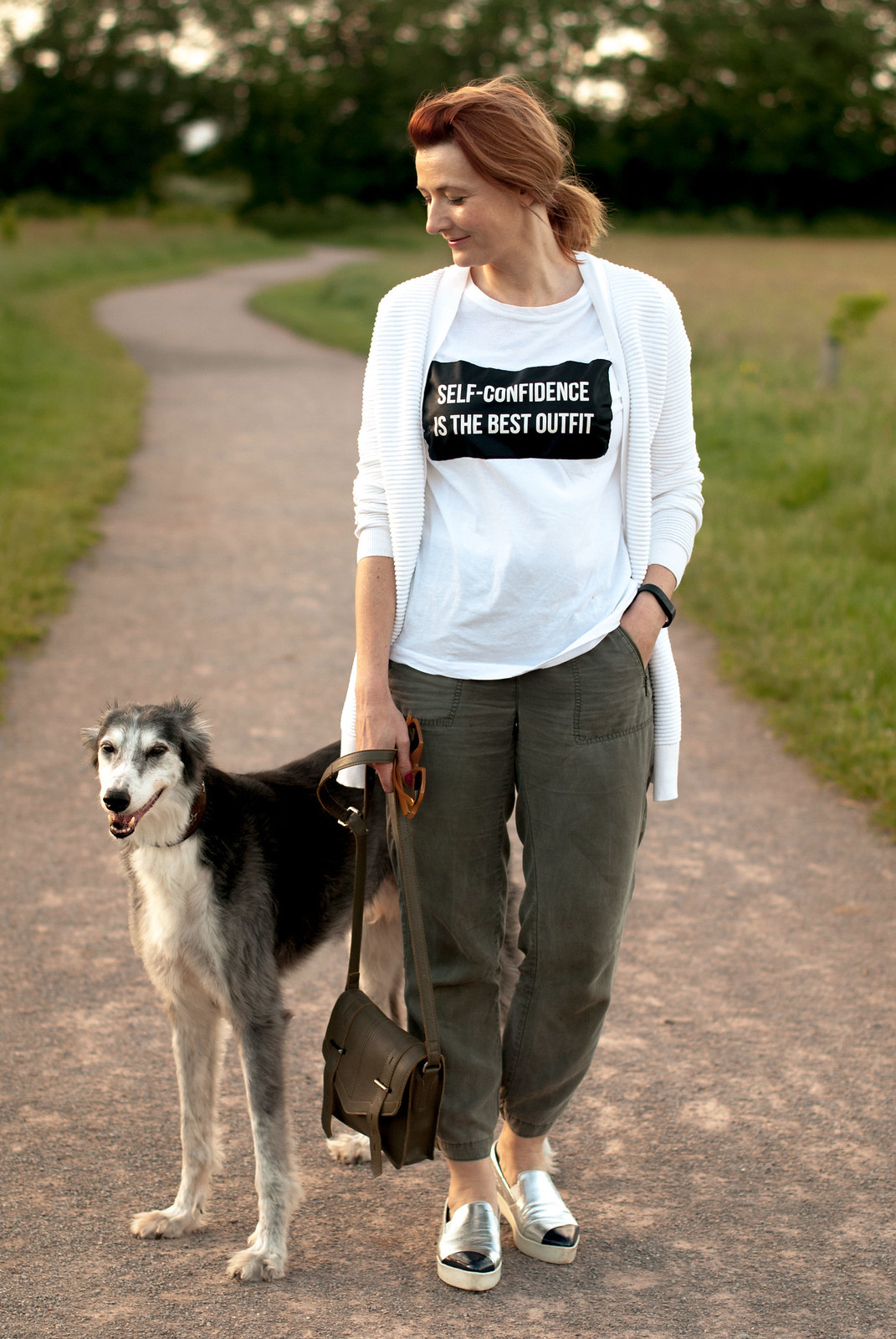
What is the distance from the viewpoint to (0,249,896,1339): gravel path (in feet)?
8.76

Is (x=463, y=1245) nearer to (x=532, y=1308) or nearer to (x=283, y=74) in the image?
(x=532, y=1308)

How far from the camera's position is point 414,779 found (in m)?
2.60

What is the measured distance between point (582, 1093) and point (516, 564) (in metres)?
1.75

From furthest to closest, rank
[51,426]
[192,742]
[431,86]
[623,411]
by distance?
1. [431,86]
2. [51,426]
3. [192,742]
4. [623,411]

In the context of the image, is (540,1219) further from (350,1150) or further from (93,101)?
(93,101)

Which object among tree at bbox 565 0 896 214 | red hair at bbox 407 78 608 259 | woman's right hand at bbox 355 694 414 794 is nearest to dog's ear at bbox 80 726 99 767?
woman's right hand at bbox 355 694 414 794

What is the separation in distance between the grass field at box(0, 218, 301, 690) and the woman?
16.8ft

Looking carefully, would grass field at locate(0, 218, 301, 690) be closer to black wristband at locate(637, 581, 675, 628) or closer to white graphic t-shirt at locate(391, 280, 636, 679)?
white graphic t-shirt at locate(391, 280, 636, 679)


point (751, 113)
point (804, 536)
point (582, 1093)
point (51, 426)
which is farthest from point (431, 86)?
point (582, 1093)

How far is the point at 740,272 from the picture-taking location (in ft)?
108

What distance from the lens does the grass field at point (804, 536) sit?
243 inches

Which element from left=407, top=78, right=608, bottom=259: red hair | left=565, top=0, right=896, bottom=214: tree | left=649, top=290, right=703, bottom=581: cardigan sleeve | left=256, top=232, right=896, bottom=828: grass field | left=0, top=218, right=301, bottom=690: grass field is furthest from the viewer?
left=565, top=0, right=896, bottom=214: tree

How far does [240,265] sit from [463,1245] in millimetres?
37915

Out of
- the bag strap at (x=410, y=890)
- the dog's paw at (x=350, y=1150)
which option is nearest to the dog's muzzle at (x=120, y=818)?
the bag strap at (x=410, y=890)
